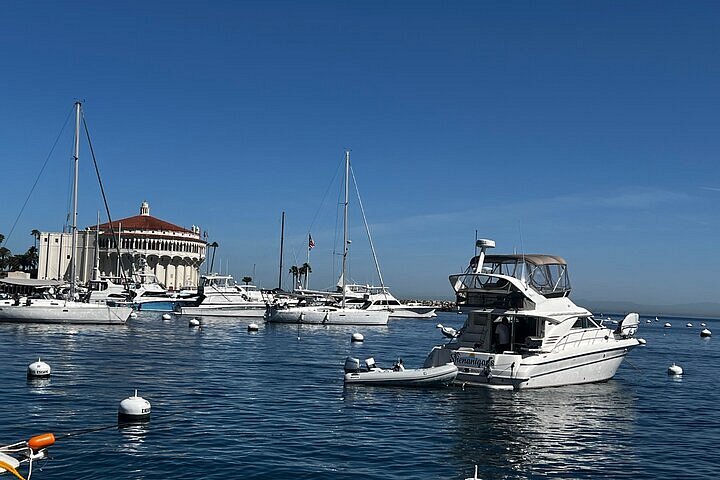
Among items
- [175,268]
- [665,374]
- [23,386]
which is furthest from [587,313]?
[175,268]

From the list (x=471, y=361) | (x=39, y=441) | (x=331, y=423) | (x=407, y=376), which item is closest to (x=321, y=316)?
(x=407, y=376)

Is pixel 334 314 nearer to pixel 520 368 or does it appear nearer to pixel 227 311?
pixel 227 311

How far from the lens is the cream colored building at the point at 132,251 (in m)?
146

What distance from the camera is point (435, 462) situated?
19.2 metres

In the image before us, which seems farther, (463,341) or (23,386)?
(463,341)

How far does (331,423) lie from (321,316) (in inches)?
2209

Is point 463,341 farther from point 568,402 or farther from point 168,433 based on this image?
point 168,433

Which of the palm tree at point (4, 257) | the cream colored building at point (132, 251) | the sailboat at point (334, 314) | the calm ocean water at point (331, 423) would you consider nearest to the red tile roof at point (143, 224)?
the cream colored building at point (132, 251)

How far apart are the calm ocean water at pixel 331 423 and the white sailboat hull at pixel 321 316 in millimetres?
35954

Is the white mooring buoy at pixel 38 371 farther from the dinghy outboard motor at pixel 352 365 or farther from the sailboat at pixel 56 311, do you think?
the sailboat at pixel 56 311

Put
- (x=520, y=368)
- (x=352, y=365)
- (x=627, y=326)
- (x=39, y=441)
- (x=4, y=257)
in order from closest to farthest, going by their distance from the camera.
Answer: (x=39, y=441) → (x=520, y=368) → (x=352, y=365) → (x=627, y=326) → (x=4, y=257)

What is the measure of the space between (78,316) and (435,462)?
5260cm

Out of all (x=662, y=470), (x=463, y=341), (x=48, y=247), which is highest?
(x=48, y=247)

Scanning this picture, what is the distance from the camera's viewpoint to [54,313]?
62.9 metres
